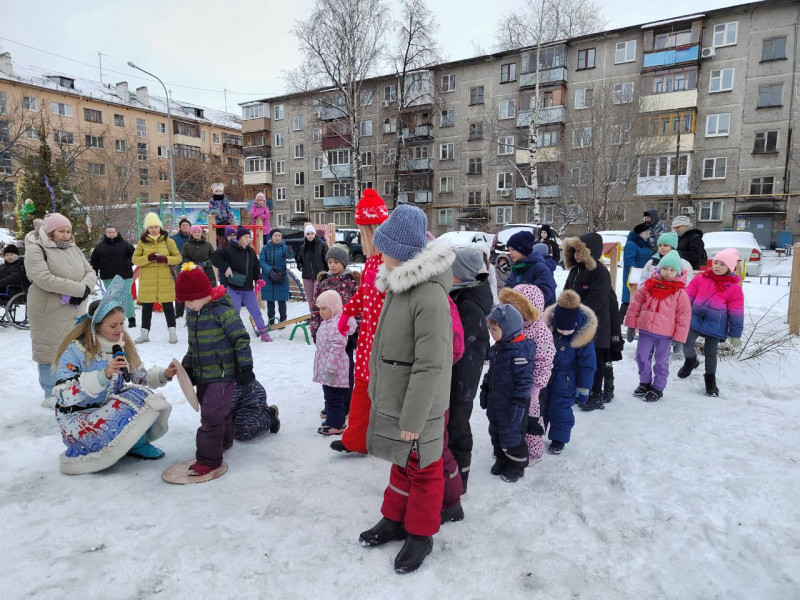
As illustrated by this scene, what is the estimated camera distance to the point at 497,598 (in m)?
2.28

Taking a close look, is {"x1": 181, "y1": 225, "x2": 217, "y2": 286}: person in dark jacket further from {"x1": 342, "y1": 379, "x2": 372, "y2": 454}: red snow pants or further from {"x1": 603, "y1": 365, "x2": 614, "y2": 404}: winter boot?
{"x1": 603, "y1": 365, "x2": 614, "y2": 404}: winter boot

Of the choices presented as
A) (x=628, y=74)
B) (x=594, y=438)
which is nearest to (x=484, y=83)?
(x=628, y=74)

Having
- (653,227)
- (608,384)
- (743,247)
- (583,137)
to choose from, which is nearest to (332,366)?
(608,384)

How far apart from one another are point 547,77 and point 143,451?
34.5 metres

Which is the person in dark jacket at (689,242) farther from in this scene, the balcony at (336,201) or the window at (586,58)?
the balcony at (336,201)

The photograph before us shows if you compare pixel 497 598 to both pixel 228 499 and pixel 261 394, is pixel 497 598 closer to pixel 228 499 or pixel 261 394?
pixel 228 499

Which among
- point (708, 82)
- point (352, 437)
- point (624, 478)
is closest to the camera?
point (352, 437)

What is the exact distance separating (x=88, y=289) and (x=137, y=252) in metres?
2.63

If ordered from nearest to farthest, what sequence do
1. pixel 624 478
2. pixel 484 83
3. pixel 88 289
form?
pixel 624 478 < pixel 88 289 < pixel 484 83

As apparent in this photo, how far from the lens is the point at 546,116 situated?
105ft

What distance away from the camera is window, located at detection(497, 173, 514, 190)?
1351 inches

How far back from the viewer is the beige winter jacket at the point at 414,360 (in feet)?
7.63

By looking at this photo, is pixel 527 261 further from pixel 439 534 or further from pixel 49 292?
pixel 49 292

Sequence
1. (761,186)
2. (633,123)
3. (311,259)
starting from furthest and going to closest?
(761,186)
(633,123)
(311,259)
